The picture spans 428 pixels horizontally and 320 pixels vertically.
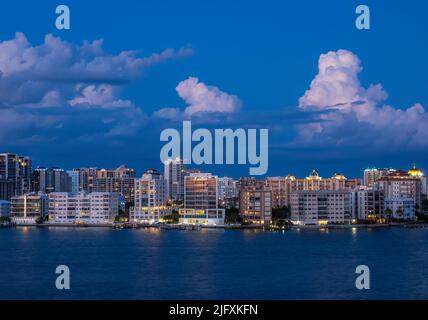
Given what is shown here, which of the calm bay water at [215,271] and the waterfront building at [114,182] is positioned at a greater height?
the waterfront building at [114,182]

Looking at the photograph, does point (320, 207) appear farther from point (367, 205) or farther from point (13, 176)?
point (13, 176)

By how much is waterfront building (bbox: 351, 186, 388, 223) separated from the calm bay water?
37.5ft

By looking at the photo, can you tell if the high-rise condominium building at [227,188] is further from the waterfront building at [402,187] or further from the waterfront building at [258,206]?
the waterfront building at [402,187]

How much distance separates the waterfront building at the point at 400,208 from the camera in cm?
2866

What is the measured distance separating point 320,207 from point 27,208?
11948 millimetres

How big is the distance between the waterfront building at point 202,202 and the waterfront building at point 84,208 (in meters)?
3.63

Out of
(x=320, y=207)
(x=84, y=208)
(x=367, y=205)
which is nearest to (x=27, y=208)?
(x=84, y=208)

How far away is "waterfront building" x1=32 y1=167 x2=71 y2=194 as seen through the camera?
1486 inches

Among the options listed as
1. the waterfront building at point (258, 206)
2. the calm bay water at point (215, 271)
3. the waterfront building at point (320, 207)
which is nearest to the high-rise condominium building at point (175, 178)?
the waterfront building at point (258, 206)

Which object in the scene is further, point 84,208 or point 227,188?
point 227,188

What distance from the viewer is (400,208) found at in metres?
28.8

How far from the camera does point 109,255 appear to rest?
43.9 feet
